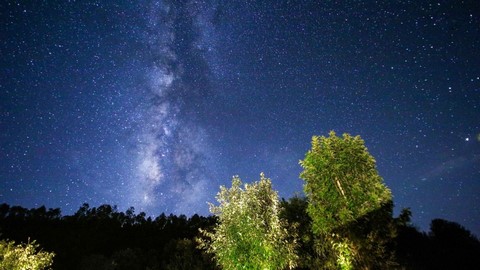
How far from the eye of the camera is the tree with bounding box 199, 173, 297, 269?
25656 millimetres

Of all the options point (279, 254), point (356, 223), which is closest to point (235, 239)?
point (279, 254)

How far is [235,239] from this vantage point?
26.3 meters

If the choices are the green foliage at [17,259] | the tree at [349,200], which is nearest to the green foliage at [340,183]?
the tree at [349,200]

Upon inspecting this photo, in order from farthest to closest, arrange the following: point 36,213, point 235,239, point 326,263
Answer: point 36,213
point 326,263
point 235,239

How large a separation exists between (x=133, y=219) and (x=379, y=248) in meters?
94.9

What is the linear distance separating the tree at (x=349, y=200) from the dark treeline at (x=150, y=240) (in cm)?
501

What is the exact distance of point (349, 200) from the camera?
26797 millimetres

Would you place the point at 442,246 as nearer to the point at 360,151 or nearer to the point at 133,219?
the point at 360,151

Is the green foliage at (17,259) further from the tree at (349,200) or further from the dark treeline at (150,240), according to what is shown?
the tree at (349,200)

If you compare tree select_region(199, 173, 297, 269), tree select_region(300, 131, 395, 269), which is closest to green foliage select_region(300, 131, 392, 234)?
tree select_region(300, 131, 395, 269)

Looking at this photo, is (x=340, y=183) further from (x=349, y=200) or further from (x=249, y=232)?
(x=249, y=232)

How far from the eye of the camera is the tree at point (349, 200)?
26.4 metres

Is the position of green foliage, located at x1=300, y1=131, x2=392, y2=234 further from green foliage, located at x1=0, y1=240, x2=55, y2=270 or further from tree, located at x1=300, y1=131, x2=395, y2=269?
green foliage, located at x1=0, y1=240, x2=55, y2=270

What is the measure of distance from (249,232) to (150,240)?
68.0 m
